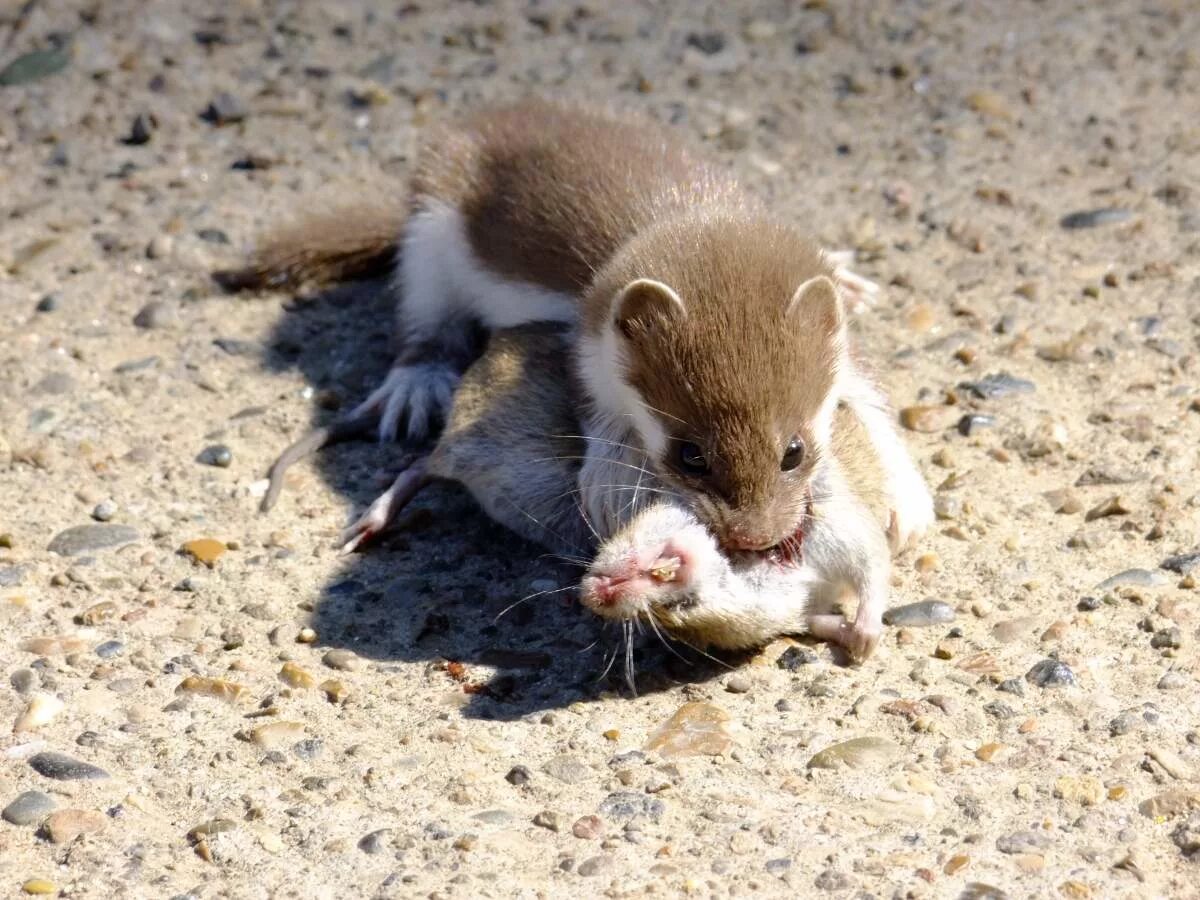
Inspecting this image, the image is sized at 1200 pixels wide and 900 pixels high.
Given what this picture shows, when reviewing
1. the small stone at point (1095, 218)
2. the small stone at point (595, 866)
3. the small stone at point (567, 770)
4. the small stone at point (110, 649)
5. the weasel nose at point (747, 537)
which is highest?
the weasel nose at point (747, 537)

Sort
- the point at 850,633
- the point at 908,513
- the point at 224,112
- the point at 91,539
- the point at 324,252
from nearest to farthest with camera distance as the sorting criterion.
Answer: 1. the point at 850,633
2. the point at 908,513
3. the point at 91,539
4. the point at 324,252
5. the point at 224,112

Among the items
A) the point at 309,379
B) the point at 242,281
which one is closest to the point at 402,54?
the point at 242,281

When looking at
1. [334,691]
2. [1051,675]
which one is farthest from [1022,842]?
[334,691]

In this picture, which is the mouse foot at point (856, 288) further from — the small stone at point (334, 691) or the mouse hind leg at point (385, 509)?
the small stone at point (334, 691)

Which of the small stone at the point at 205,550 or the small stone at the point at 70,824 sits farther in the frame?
the small stone at the point at 205,550

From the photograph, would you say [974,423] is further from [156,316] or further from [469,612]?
[156,316]

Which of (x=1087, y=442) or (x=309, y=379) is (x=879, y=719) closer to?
(x=1087, y=442)

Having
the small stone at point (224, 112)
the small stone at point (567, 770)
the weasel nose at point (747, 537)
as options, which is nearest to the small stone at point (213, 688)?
the small stone at point (567, 770)

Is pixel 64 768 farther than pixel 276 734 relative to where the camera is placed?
No
